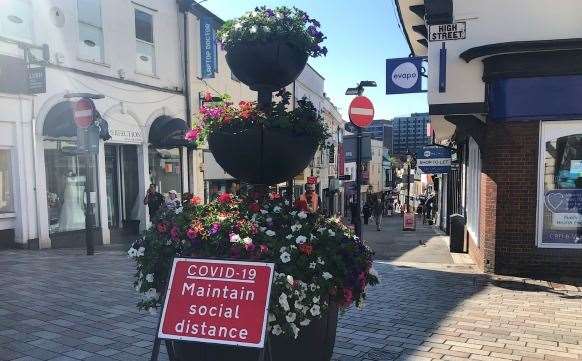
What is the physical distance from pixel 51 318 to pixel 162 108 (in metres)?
10.1

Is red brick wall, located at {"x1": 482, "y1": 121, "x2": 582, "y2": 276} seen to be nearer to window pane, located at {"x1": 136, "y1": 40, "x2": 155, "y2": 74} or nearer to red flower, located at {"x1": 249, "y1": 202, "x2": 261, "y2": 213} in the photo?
red flower, located at {"x1": 249, "y1": 202, "x2": 261, "y2": 213}

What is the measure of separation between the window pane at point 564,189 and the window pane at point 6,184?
10.6 meters

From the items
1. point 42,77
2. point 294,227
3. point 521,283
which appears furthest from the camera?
point 42,77

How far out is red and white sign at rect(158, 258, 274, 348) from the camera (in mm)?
3107

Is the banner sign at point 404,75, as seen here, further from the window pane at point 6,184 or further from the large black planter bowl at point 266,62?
the window pane at point 6,184

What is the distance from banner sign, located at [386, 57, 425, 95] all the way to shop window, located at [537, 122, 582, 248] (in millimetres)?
2521

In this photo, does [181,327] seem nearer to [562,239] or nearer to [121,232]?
[562,239]

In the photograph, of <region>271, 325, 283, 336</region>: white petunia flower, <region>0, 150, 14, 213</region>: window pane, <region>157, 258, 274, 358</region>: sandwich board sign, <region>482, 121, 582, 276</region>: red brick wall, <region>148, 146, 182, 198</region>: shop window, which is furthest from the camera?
<region>148, 146, 182, 198</region>: shop window

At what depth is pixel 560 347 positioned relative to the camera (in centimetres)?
461

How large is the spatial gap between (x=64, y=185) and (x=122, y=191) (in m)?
2.27

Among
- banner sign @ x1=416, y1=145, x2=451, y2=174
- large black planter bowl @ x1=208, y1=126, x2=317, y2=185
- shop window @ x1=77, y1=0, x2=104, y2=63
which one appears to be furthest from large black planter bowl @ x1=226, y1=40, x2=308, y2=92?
banner sign @ x1=416, y1=145, x2=451, y2=174

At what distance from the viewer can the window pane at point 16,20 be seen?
980 cm

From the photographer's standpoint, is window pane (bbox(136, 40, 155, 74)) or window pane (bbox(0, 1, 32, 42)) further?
window pane (bbox(136, 40, 155, 74))

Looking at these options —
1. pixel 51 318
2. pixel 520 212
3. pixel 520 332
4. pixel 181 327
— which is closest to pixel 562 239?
pixel 520 212
